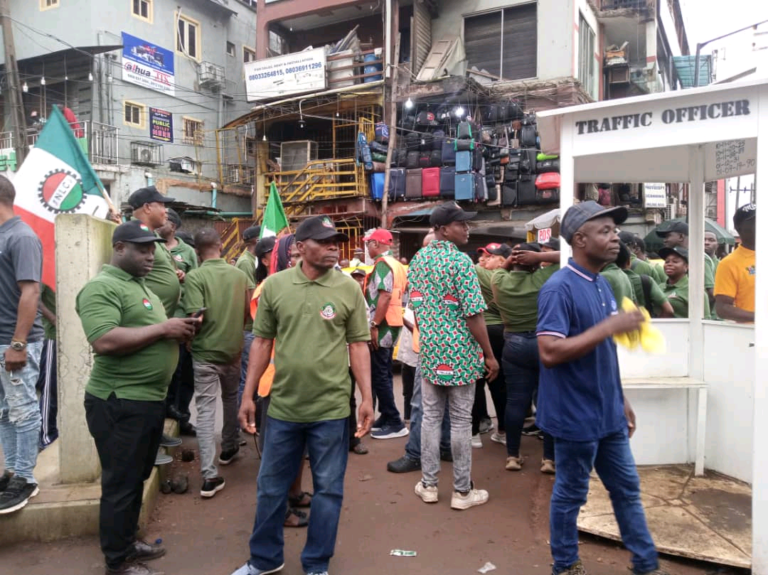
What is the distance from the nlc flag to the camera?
4.15 metres

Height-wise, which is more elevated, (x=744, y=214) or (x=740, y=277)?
(x=744, y=214)

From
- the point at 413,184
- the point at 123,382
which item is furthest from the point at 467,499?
the point at 413,184

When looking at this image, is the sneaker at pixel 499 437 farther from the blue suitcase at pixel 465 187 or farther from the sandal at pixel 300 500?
the blue suitcase at pixel 465 187

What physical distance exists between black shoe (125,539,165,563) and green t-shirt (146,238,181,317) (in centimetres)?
174

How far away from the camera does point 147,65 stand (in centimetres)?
2320

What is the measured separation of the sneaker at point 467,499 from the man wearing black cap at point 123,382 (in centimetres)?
208

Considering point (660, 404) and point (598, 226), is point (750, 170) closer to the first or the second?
point (660, 404)

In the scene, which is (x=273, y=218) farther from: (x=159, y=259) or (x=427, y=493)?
(x=427, y=493)

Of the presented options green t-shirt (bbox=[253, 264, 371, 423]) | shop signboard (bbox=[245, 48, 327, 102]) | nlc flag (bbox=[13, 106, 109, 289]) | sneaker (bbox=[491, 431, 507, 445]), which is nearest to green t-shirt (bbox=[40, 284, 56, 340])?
nlc flag (bbox=[13, 106, 109, 289])

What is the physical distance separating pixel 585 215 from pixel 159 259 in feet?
10.6

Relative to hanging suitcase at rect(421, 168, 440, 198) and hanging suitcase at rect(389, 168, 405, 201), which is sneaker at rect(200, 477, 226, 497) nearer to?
hanging suitcase at rect(421, 168, 440, 198)

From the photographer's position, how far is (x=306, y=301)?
3256 mm

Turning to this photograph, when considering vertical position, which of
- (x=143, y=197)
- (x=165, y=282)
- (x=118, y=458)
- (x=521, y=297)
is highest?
(x=143, y=197)

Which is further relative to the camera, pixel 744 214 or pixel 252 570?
pixel 744 214
